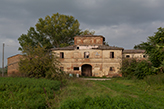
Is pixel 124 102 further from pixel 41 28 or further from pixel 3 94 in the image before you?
pixel 41 28

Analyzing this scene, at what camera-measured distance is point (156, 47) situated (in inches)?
671

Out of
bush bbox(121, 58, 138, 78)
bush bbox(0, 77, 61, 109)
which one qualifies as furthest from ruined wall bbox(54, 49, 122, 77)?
bush bbox(0, 77, 61, 109)

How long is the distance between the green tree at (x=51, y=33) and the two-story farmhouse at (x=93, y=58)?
11.5 m

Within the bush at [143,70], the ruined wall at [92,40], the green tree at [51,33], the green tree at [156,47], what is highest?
the green tree at [51,33]

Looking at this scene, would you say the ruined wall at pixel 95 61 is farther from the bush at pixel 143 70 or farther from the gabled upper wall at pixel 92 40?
the bush at pixel 143 70

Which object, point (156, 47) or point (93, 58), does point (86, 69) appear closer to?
point (93, 58)

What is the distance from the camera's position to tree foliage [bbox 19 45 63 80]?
16688 millimetres

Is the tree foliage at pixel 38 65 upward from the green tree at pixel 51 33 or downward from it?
downward

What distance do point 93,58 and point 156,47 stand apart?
15.6 m

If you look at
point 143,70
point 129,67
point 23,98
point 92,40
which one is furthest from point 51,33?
point 23,98

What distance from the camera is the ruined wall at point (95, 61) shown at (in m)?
31.1

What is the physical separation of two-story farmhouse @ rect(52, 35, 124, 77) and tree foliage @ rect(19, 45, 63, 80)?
13.9 meters

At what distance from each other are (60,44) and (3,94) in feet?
106

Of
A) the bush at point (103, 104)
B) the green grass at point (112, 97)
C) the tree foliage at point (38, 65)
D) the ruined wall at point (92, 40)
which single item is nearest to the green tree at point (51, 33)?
the ruined wall at point (92, 40)
